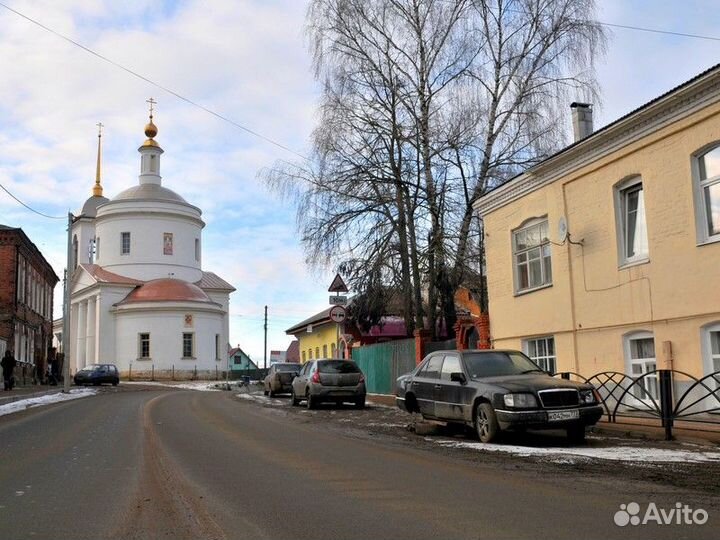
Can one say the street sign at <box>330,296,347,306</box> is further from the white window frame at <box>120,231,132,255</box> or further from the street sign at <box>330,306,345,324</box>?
the white window frame at <box>120,231,132,255</box>

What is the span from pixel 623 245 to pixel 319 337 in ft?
94.2

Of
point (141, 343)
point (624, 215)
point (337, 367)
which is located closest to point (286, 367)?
point (337, 367)

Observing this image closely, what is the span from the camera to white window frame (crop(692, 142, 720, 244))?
12603 mm

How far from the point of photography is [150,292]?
5912 centimetres

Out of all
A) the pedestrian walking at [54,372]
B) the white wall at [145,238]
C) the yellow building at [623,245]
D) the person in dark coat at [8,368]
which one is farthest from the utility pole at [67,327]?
the white wall at [145,238]

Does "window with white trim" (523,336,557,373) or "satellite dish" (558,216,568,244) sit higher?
"satellite dish" (558,216,568,244)

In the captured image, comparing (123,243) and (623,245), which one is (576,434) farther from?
(123,243)

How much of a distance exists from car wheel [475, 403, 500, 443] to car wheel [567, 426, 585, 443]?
1223mm

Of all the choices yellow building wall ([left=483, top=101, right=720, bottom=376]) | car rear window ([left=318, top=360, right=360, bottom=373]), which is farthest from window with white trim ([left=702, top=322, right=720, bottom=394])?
car rear window ([left=318, top=360, right=360, bottom=373])

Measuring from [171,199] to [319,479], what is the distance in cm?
5926

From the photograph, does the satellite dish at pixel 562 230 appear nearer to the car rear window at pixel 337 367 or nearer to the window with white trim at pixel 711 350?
the window with white trim at pixel 711 350

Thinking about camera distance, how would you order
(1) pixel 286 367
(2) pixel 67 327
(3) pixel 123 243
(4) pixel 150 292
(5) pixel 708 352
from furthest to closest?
(3) pixel 123 243 → (4) pixel 150 292 → (2) pixel 67 327 → (1) pixel 286 367 → (5) pixel 708 352

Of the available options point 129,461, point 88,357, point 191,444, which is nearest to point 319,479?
point 129,461

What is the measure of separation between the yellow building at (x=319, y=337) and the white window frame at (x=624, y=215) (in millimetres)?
21980
